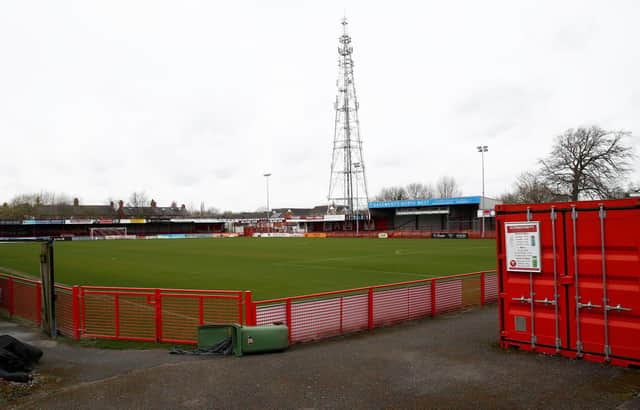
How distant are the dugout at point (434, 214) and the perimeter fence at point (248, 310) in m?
62.8

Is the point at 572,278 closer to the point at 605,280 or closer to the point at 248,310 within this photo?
the point at 605,280

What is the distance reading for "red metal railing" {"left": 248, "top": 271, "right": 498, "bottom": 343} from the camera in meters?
9.68

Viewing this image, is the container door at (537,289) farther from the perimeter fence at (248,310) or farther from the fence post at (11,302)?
the fence post at (11,302)

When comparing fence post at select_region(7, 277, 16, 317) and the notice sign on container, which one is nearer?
the notice sign on container

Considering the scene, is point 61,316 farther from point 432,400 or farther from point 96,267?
point 96,267

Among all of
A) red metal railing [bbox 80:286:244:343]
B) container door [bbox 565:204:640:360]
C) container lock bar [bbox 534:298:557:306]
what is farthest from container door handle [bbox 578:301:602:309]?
red metal railing [bbox 80:286:244:343]

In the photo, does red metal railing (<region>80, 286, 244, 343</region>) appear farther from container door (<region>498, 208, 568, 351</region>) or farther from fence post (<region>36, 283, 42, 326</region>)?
container door (<region>498, 208, 568, 351</region>)

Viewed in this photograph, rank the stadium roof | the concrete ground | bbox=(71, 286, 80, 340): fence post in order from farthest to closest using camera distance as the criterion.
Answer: the stadium roof
bbox=(71, 286, 80, 340): fence post
the concrete ground

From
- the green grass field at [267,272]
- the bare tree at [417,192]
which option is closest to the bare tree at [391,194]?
the bare tree at [417,192]

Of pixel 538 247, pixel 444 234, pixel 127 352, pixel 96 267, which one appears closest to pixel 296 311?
pixel 127 352

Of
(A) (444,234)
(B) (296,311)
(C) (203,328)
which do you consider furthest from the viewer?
(A) (444,234)

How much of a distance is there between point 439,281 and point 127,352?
A: 8.24 m

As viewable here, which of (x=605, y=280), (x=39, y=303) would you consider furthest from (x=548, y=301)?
(x=39, y=303)

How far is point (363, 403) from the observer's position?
6215mm
